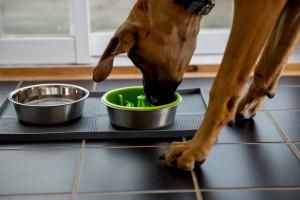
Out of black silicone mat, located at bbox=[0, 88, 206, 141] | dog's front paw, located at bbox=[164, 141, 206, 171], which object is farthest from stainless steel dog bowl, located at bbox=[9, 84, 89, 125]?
dog's front paw, located at bbox=[164, 141, 206, 171]

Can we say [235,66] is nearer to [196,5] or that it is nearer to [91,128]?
[196,5]

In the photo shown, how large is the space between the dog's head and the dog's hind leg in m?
0.29

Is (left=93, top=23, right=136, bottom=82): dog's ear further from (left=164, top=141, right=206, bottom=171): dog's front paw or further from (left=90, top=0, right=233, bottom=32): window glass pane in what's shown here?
(left=90, top=0, right=233, bottom=32): window glass pane

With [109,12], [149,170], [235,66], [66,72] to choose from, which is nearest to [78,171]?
[149,170]

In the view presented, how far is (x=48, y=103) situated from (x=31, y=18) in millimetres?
893

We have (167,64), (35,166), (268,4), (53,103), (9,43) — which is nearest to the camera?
(268,4)

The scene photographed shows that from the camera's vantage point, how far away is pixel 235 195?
1.37 meters

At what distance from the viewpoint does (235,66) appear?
4.51 ft

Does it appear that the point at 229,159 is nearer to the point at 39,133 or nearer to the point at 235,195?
the point at 235,195

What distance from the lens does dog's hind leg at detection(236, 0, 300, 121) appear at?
1.70 meters

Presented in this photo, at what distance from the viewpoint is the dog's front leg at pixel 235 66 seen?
4.35 ft

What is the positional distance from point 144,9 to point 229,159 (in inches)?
20.8

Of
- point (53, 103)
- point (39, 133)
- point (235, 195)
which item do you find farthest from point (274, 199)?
point (53, 103)

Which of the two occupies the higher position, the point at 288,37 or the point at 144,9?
the point at 144,9
